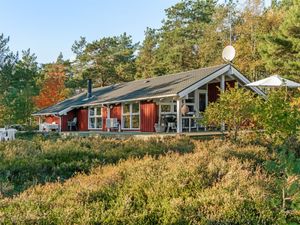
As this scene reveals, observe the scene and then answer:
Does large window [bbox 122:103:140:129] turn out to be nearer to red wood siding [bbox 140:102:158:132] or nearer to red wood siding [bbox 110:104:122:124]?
red wood siding [bbox 110:104:122:124]

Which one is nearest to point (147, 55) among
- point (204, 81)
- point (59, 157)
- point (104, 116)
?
point (104, 116)

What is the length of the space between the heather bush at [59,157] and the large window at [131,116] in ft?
26.5

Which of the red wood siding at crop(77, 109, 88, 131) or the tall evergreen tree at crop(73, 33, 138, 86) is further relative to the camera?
the tall evergreen tree at crop(73, 33, 138, 86)

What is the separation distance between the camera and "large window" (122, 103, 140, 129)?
65.9 ft

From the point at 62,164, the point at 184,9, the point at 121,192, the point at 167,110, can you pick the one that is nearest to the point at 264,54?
the point at 167,110

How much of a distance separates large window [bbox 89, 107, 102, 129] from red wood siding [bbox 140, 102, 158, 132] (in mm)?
4921

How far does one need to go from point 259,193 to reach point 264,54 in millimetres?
22648

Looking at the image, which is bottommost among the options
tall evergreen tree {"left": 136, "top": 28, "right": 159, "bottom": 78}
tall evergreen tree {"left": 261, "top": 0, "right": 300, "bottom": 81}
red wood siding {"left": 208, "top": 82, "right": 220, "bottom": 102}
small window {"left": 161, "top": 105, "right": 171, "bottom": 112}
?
small window {"left": 161, "top": 105, "right": 171, "bottom": 112}

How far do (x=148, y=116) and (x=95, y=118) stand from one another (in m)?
6.24

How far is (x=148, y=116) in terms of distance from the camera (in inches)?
744

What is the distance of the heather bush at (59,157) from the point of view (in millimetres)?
7629

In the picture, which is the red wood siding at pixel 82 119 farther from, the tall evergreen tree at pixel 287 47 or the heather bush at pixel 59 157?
the heather bush at pixel 59 157

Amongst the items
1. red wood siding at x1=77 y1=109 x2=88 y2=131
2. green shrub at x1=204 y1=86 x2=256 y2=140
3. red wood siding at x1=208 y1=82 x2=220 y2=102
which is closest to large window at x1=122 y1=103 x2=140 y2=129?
red wood siding at x1=208 y1=82 x2=220 y2=102

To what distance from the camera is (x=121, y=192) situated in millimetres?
5852
